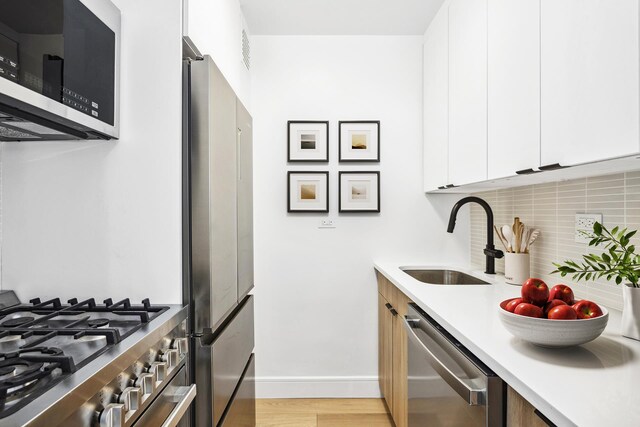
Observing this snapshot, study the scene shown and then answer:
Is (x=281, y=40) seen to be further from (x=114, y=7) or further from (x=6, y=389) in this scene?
(x=6, y=389)

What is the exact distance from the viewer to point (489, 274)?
2297mm

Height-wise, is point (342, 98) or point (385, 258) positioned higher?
point (342, 98)

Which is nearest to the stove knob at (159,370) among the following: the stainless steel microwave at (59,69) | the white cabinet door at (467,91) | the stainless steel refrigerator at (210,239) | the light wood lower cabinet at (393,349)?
the stainless steel refrigerator at (210,239)

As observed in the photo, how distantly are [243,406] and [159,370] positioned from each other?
95cm

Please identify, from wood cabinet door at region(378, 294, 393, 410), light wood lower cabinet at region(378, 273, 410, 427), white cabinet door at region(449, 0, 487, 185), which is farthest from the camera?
wood cabinet door at region(378, 294, 393, 410)

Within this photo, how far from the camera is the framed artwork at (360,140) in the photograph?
2.78 metres

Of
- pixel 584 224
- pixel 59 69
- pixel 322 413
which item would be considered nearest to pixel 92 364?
pixel 59 69

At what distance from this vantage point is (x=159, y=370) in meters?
1.02

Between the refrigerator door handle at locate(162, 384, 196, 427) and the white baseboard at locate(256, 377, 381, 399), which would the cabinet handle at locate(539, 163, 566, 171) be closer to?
the refrigerator door handle at locate(162, 384, 196, 427)

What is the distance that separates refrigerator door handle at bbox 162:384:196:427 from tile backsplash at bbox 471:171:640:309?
4.82 feet

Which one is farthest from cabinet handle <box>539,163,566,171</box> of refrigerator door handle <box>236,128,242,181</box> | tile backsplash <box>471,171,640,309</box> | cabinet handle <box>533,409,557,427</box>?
refrigerator door handle <box>236,128,242,181</box>

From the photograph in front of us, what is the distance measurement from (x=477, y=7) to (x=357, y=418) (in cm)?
238

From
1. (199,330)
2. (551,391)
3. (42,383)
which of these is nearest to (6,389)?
→ (42,383)

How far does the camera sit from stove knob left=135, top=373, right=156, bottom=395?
0.92 metres
